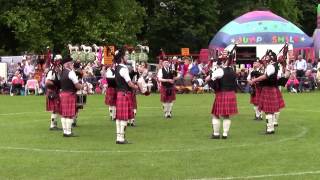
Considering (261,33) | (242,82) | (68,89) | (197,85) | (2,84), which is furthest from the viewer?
(261,33)

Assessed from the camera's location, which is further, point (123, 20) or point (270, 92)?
point (123, 20)

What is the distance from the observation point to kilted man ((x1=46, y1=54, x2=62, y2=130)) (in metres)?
13.8

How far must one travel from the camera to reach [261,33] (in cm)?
3275

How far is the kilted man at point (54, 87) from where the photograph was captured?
1381 centimetres

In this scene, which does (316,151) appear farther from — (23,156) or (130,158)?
(23,156)

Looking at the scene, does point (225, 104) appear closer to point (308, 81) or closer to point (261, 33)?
point (308, 81)

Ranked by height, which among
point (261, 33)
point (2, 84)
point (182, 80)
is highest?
point (261, 33)

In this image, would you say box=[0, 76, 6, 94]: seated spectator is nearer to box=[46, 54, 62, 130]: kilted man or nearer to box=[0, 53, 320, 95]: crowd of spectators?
box=[0, 53, 320, 95]: crowd of spectators

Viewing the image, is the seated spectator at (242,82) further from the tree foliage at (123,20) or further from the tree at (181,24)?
the tree at (181,24)

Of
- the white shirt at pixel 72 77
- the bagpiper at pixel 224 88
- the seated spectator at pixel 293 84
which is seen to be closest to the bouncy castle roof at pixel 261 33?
the seated spectator at pixel 293 84

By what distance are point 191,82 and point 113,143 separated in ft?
51.6

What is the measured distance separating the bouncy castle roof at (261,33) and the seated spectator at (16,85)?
11132 mm

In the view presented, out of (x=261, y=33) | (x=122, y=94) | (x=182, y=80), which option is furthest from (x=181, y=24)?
(x=122, y=94)

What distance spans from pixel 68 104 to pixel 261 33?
2149cm
